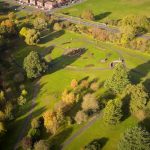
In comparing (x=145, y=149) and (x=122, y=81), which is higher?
(x=122, y=81)

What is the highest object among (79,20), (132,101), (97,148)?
(79,20)

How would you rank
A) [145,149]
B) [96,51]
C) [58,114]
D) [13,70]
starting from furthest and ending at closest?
[96,51] → [13,70] → [58,114] → [145,149]

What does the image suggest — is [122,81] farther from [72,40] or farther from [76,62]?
[72,40]

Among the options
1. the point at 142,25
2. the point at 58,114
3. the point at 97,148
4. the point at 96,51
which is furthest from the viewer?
the point at 142,25

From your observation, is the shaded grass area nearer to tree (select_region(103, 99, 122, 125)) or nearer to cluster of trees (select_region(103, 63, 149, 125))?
cluster of trees (select_region(103, 63, 149, 125))

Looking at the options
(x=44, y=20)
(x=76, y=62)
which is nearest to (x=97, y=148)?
(x=76, y=62)

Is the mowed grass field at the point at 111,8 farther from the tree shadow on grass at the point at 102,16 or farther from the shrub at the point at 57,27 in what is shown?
the shrub at the point at 57,27

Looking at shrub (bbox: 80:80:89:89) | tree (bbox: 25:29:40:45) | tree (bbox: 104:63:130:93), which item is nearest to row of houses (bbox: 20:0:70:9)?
tree (bbox: 25:29:40:45)

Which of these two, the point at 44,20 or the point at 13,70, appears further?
the point at 44,20
